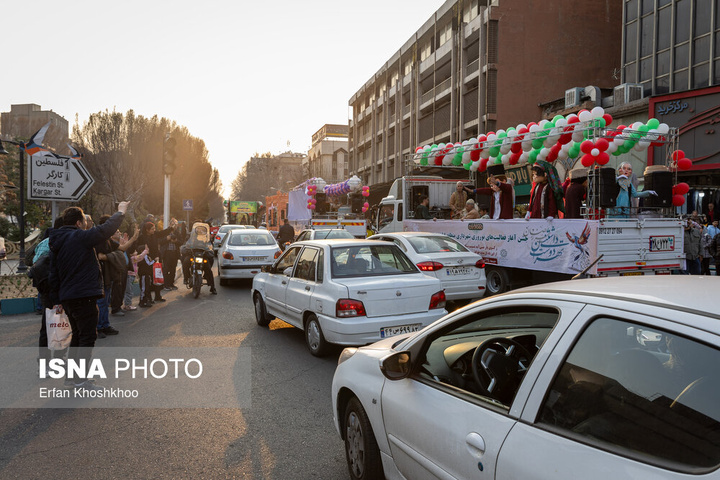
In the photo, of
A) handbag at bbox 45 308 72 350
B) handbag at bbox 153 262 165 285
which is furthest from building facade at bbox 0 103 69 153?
handbag at bbox 45 308 72 350

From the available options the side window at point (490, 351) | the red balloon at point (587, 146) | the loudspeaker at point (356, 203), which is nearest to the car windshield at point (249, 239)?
the loudspeaker at point (356, 203)

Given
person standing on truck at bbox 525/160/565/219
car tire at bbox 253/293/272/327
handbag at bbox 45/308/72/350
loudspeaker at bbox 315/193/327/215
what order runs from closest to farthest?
1. handbag at bbox 45/308/72/350
2. car tire at bbox 253/293/272/327
3. person standing on truck at bbox 525/160/565/219
4. loudspeaker at bbox 315/193/327/215

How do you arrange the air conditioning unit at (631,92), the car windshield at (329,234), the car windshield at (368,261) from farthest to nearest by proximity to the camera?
the air conditioning unit at (631,92) < the car windshield at (329,234) < the car windshield at (368,261)

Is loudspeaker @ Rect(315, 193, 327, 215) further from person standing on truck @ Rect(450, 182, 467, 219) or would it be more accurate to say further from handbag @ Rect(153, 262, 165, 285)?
handbag @ Rect(153, 262, 165, 285)

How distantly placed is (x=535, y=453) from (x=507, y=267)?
9.26 m

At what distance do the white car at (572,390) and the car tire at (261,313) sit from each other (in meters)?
6.01

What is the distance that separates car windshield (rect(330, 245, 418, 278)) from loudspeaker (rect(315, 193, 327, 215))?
17.4 metres

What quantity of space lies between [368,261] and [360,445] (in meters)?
3.81

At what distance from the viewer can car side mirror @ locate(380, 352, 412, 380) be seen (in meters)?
2.87

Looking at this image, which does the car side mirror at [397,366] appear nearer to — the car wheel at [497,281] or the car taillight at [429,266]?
the car taillight at [429,266]

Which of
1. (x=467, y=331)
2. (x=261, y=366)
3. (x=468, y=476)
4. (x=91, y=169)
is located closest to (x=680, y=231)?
(x=261, y=366)

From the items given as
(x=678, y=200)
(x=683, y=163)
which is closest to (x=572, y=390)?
(x=678, y=200)

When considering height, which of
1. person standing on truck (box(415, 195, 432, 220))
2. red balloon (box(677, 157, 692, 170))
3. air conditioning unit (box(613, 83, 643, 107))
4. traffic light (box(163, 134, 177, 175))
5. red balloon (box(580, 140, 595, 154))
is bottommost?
person standing on truck (box(415, 195, 432, 220))

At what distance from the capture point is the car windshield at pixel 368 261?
6852 mm
